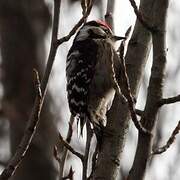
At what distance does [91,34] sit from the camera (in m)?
5.43

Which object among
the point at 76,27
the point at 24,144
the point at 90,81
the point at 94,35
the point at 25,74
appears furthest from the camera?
the point at 25,74

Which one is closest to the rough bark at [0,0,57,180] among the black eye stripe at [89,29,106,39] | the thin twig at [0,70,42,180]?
the black eye stripe at [89,29,106,39]

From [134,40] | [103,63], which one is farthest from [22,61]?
[134,40]

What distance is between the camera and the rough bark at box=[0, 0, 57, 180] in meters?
7.00

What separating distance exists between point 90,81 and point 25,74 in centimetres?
272

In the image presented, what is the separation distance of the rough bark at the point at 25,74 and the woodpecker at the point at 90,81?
2.07 meters

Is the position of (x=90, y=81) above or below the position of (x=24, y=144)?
below

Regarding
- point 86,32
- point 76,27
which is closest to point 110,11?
point 76,27

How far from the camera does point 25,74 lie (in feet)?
24.2

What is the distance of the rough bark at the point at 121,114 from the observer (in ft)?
10.1

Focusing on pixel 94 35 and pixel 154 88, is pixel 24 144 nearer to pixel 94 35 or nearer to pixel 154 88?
pixel 154 88

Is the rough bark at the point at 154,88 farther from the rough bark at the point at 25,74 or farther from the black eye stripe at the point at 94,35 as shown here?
the rough bark at the point at 25,74

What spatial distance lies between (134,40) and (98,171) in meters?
0.75

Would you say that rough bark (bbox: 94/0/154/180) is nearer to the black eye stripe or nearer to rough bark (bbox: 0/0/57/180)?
the black eye stripe
